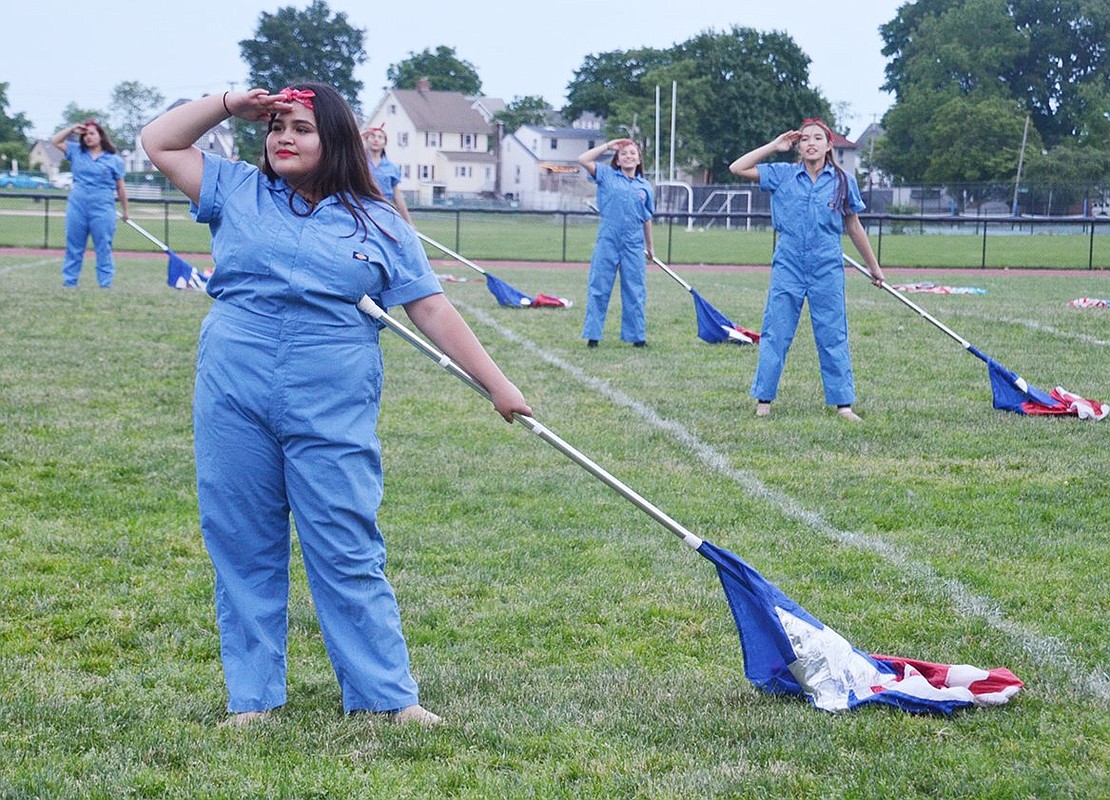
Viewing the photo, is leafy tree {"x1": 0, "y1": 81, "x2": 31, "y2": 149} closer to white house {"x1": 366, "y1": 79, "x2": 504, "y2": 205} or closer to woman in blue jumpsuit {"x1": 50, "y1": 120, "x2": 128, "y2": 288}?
white house {"x1": 366, "y1": 79, "x2": 504, "y2": 205}

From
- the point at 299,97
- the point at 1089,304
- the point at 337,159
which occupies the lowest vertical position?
the point at 1089,304

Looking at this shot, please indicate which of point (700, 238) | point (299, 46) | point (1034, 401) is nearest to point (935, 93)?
point (700, 238)

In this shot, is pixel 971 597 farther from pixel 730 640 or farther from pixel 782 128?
pixel 782 128

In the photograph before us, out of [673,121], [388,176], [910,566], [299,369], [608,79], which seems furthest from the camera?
[608,79]

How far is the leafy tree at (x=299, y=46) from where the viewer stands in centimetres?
9819

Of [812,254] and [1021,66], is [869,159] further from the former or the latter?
[812,254]

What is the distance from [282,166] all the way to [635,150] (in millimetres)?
10119

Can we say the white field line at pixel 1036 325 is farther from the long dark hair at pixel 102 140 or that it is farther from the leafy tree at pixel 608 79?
the leafy tree at pixel 608 79

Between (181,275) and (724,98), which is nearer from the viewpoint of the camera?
(181,275)

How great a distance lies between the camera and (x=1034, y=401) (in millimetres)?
9320

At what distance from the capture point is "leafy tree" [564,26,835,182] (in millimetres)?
77688

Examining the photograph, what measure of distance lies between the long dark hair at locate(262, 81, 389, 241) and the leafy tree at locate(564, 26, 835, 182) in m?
73.5

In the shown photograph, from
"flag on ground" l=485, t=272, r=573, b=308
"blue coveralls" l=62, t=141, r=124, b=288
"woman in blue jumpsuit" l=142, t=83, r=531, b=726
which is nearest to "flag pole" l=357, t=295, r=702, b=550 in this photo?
"woman in blue jumpsuit" l=142, t=83, r=531, b=726

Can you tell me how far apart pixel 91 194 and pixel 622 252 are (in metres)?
7.61
